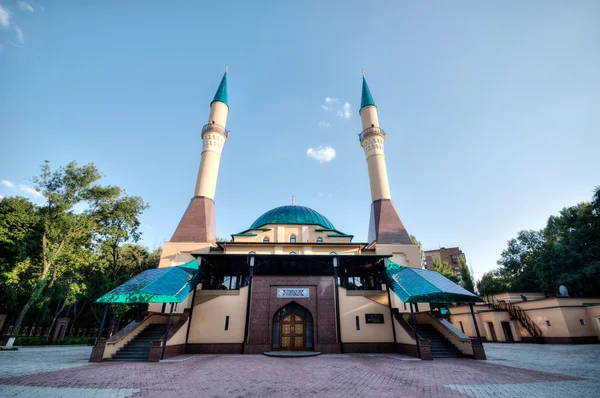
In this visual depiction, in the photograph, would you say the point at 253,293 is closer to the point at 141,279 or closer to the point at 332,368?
the point at 141,279

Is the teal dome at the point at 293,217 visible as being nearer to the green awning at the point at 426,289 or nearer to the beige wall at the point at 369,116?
the green awning at the point at 426,289

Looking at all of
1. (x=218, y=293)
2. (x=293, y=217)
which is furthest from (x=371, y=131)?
(x=218, y=293)

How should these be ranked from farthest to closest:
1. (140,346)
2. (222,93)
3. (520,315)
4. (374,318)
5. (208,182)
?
(222,93) → (208,182) → (520,315) → (374,318) → (140,346)

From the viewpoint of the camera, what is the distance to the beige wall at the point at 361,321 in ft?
51.9

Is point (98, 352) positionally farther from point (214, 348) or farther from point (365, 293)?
point (365, 293)

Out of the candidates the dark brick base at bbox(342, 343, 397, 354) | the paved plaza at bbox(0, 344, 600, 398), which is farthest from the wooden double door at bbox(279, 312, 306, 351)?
the paved plaza at bbox(0, 344, 600, 398)

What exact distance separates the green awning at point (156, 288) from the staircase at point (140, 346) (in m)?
2.70

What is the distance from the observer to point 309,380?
8.08m

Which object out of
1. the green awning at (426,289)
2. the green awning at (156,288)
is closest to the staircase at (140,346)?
the green awning at (156,288)

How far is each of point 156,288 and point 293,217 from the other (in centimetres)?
1298

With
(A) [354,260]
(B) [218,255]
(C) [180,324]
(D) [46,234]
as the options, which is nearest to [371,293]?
(A) [354,260]

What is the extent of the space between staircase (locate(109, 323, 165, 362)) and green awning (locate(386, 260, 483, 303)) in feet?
43.8

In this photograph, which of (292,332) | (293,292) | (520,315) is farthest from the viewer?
(520,315)

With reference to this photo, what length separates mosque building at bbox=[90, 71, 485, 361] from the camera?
13.7m
